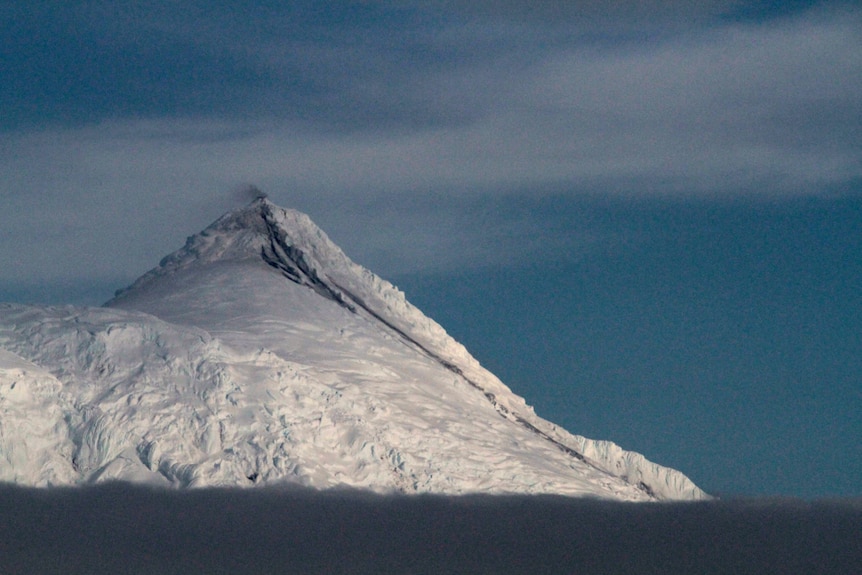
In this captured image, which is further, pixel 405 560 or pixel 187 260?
pixel 187 260

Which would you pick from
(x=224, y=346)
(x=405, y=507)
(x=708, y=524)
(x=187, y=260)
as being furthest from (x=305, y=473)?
(x=187, y=260)

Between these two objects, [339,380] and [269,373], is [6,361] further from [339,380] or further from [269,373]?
[339,380]

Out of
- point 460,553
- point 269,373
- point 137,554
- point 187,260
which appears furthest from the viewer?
point 187,260

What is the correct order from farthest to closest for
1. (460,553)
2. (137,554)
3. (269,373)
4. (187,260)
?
(187,260) → (269,373) → (460,553) → (137,554)

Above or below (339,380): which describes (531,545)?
below
